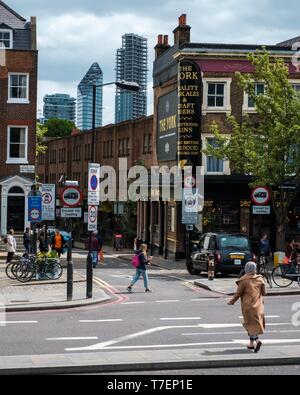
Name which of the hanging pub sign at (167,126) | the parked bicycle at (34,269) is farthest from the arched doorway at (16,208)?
the parked bicycle at (34,269)

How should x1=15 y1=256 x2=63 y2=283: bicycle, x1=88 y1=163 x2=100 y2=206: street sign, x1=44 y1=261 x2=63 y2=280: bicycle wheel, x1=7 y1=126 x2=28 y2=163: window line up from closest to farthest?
1. x1=88 y1=163 x2=100 y2=206: street sign
2. x1=15 y1=256 x2=63 y2=283: bicycle
3. x1=44 y1=261 x2=63 y2=280: bicycle wheel
4. x1=7 y1=126 x2=28 y2=163: window

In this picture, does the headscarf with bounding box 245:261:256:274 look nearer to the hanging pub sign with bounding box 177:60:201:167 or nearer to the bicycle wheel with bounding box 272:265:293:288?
the bicycle wheel with bounding box 272:265:293:288

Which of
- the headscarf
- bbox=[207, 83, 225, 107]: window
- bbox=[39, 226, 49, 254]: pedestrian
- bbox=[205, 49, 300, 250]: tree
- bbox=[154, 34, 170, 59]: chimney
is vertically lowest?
bbox=[39, 226, 49, 254]: pedestrian

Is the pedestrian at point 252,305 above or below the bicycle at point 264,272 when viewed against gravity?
above

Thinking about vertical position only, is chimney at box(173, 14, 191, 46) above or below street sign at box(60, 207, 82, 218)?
above

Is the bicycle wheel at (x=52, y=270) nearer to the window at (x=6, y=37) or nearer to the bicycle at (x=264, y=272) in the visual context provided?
the bicycle at (x=264, y=272)

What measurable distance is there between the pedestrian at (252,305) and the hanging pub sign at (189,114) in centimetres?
2999

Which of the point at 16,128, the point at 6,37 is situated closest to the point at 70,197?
the point at 16,128

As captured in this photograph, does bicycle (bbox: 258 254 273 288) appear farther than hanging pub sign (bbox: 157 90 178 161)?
No

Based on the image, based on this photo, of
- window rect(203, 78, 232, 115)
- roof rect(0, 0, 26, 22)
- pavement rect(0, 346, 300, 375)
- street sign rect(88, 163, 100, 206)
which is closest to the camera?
pavement rect(0, 346, 300, 375)

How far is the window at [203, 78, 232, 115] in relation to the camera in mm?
44656

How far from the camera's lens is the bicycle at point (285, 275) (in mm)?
26891

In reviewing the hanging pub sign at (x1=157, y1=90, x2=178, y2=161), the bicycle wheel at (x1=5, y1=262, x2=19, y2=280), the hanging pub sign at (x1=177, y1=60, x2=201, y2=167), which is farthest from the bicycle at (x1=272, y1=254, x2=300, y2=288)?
the hanging pub sign at (x1=157, y1=90, x2=178, y2=161)
